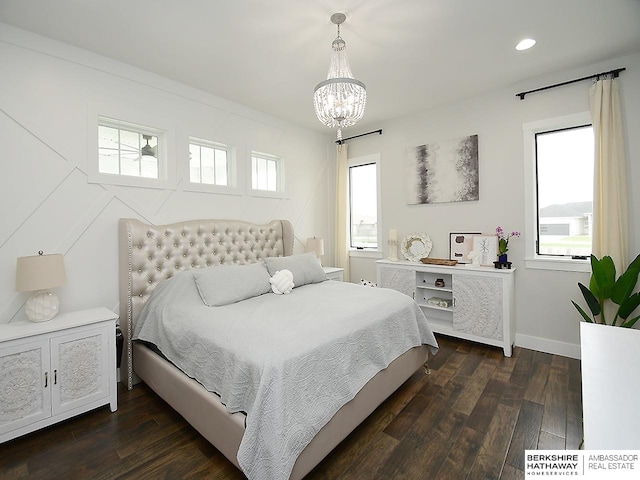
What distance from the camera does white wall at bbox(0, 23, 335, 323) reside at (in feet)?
7.23

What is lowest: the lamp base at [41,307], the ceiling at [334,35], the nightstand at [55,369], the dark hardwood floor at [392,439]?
the dark hardwood floor at [392,439]

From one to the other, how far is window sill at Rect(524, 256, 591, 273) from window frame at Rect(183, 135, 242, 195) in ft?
10.9

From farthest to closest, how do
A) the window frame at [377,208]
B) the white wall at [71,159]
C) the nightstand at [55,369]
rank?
1. the window frame at [377,208]
2. the white wall at [71,159]
3. the nightstand at [55,369]

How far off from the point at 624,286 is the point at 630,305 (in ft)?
0.58

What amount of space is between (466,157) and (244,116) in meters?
2.71

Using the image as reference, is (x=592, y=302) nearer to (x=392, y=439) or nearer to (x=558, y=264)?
(x=558, y=264)

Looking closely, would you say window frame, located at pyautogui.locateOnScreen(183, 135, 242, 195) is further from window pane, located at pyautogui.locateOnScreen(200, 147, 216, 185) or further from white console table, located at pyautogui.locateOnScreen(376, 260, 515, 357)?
white console table, located at pyautogui.locateOnScreen(376, 260, 515, 357)

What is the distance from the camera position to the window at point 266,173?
3.94 m

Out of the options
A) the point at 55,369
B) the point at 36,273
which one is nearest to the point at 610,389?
the point at 55,369

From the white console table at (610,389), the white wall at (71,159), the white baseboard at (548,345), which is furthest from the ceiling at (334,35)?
the white baseboard at (548,345)

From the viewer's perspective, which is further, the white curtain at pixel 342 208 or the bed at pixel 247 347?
the white curtain at pixel 342 208

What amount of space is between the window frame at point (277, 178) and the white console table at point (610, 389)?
3.32 meters

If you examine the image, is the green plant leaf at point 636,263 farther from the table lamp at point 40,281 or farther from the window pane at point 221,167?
the table lamp at point 40,281

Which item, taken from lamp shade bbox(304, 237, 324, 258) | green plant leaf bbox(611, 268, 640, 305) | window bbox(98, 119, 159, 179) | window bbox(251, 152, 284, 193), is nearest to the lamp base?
window bbox(98, 119, 159, 179)
